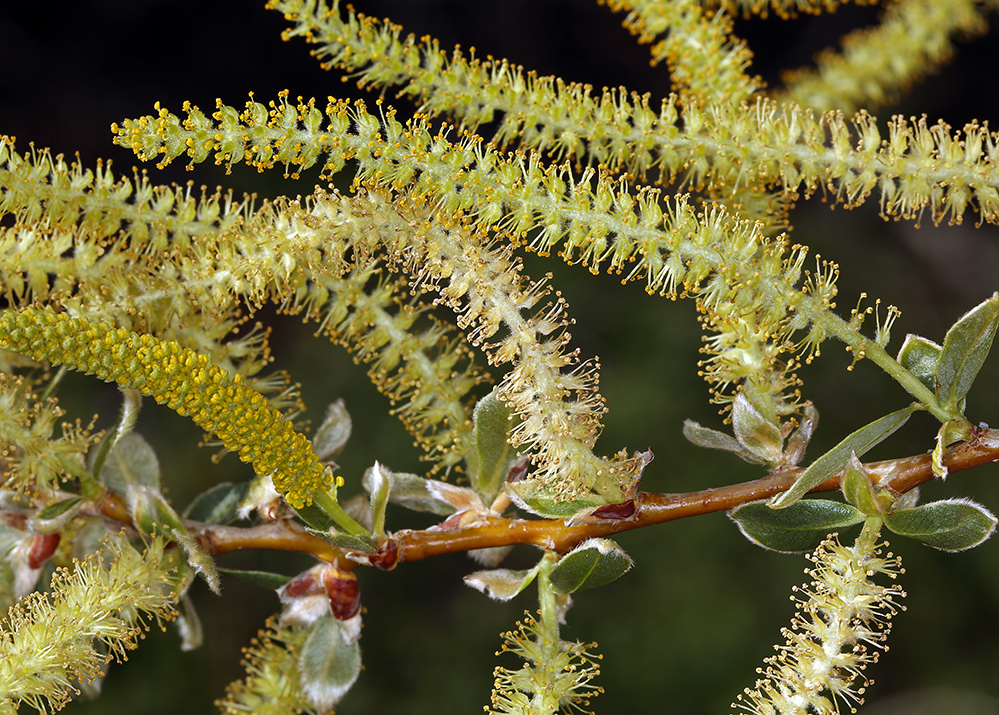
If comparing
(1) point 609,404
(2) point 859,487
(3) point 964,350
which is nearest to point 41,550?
(2) point 859,487

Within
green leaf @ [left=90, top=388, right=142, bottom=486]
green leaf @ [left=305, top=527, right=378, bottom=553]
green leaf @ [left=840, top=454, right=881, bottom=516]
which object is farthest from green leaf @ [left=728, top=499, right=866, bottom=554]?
green leaf @ [left=90, top=388, right=142, bottom=486]

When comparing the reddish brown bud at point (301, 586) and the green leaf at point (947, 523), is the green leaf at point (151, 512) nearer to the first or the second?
the reddish brown bud at point (301, 586)

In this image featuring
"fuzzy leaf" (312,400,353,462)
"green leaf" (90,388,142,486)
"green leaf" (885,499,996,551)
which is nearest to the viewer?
"green leaf" (885,499,996,551)

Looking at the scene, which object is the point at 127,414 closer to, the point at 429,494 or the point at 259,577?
the point at 259,577

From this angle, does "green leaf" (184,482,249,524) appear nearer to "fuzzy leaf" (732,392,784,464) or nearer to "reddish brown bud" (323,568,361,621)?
"reddish brown bud" (323,568,361,621)

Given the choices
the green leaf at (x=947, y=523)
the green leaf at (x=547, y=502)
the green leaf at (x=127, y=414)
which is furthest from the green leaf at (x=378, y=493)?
the green leaf at (x=947, y=523)
